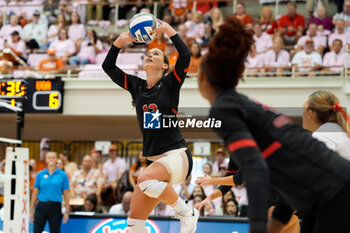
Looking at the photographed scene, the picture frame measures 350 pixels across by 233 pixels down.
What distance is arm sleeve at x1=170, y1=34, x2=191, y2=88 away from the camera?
4.32m

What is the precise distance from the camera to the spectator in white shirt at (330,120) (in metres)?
3.09

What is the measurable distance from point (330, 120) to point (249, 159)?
108 cm

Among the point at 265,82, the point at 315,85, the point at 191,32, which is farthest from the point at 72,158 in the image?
the point at 315,85

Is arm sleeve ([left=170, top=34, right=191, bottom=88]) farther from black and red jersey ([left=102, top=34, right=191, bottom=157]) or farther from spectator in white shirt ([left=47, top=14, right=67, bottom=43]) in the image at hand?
spectator in white shirt ([left=47, top=14, right=67, bottom=43])

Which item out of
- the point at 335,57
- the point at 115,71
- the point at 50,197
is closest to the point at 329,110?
the point at 115,71

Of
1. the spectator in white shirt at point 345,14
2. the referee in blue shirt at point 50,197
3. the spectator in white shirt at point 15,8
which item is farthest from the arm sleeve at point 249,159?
the spectator in white shirt at point 15,8

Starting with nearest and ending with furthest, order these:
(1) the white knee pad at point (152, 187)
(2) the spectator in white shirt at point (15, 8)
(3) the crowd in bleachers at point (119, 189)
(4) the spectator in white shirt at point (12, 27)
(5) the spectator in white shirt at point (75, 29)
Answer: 1. (1) the white knee pad at point (152, 187)
2. (3) the crowd in bleachers at point (119, 189)
3. (5) the spectator in white shirt at point (75, 29)
4. (4) the spectator in white shirt at point (12, 27)
5. (2) the spectator in white shirt at point (15, 8)

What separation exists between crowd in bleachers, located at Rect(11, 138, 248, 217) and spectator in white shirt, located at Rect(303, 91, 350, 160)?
5.86 metres

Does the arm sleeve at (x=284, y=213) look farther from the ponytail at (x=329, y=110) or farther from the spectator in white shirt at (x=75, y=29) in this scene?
the spectator in white shirt at (x=75, y=29)

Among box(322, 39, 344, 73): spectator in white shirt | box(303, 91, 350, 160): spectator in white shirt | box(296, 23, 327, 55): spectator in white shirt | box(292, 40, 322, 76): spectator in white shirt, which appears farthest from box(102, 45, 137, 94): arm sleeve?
box(296, 23, 327, 55): spectator in white shirt

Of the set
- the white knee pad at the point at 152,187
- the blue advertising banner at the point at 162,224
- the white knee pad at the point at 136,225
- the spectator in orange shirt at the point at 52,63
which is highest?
the spectator in orange shirt at the point at 52,63

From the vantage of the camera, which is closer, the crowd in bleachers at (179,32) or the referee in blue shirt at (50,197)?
the referee in blue shirt at (50,197)

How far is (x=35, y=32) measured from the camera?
1442 centimetres

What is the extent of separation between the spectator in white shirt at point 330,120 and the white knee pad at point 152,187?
56.0 inches
